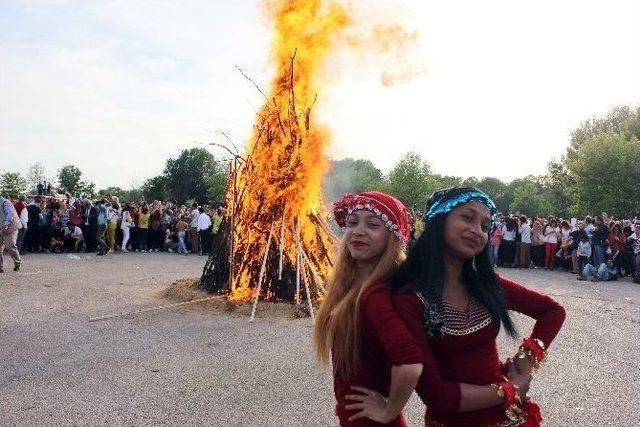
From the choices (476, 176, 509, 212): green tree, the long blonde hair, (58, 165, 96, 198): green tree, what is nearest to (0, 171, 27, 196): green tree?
(58, 165, 96, 198): green tree

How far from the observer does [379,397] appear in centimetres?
238

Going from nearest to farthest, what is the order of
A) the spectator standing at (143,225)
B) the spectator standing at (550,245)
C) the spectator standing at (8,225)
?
the spectator standing at (8,225) < the spectator standing at (550,245) < the spectator standing at (143,225)

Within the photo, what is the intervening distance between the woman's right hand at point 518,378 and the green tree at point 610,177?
Answer: 36901 millimetres

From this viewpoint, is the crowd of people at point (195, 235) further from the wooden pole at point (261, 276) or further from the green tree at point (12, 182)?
the green tree at point (12, 182)

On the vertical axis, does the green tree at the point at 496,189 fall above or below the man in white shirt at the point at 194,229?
above

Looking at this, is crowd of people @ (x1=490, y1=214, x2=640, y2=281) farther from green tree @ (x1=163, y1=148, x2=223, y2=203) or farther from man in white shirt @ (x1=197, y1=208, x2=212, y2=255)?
green tree @ (x1=163, y1=148, x2=223, y2=203)

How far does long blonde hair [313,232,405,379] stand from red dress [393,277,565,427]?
204mm

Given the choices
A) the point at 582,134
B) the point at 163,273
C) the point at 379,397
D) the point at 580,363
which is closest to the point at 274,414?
the point at 379,397

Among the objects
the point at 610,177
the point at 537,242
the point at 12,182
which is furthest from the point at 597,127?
the point at 12,182

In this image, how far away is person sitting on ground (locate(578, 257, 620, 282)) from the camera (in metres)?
16.5

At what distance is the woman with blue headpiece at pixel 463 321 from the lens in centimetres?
230

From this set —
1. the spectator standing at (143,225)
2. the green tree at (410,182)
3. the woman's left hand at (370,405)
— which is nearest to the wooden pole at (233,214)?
the woman's left hand at (370,405)

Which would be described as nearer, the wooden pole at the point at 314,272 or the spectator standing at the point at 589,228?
the wooden pole at the point at 314,272

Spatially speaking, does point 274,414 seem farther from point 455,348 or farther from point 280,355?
point 455,348
